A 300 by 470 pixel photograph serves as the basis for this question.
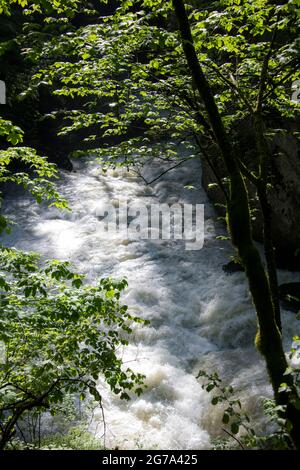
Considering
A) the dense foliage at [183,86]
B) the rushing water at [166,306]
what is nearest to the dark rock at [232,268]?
the rushing water at [166,306]

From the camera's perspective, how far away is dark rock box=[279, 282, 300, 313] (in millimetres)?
7668

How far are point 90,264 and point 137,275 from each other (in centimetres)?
126

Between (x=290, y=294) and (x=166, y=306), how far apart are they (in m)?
2.38

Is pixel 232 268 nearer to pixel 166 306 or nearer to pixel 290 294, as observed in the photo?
pixel 290 294

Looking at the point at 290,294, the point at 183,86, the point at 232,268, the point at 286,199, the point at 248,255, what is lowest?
the point at 290,294

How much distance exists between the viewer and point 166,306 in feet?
27.2

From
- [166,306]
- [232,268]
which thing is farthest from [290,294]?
[166,306]

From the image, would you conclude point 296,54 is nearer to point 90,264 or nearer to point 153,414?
point 153,414

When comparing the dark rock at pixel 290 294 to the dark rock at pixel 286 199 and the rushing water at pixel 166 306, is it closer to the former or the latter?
the rushing water at pixel 166 306

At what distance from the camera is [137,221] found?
11.6 meters

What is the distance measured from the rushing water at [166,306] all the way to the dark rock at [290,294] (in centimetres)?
25

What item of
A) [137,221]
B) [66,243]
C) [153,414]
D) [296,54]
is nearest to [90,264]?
[66,243]

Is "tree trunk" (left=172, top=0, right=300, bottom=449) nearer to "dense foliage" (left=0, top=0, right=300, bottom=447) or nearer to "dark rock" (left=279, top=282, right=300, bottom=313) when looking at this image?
"dense foliage" (left=0, top=0, right=300, bottom=447)

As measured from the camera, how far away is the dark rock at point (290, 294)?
767cm
